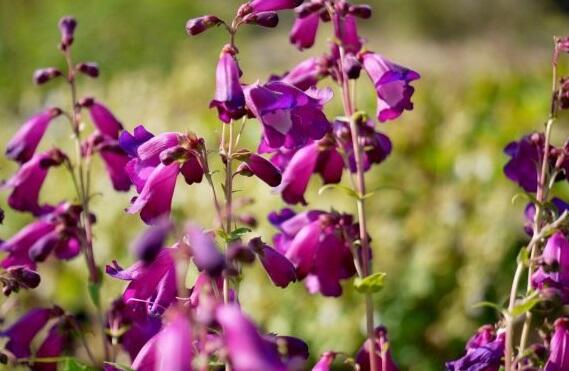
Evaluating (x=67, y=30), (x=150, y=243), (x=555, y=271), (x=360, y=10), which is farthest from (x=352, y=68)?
(x=150, y=243)

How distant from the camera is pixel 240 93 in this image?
1869mm

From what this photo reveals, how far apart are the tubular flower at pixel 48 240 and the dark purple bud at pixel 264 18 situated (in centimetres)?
69

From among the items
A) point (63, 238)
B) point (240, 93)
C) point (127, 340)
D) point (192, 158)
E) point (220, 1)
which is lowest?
point (220, 1)

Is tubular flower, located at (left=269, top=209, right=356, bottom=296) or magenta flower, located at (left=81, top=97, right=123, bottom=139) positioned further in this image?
magenta flower, located at (left=81, top=97, right=123, bottom=139)

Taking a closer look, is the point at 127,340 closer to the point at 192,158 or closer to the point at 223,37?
the point at 192,158

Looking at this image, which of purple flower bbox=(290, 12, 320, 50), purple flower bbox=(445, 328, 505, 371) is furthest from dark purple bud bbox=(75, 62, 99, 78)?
purple flower bbox=(445, 328, 505, 371)

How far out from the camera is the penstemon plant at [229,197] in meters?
1.74

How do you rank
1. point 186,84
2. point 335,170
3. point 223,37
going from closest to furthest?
point 335,170 < point 186,84 < point 223,37

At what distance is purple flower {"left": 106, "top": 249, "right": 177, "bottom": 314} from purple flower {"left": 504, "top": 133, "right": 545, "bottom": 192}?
919 mm

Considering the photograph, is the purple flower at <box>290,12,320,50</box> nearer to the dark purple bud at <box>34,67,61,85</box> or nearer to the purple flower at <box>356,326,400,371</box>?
the dark purple bud at <box>34,67,61,85</box>

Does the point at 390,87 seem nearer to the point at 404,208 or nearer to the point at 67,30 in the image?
the point at 67,30

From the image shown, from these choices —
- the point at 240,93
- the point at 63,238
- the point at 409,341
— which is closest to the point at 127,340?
the point at 63,238

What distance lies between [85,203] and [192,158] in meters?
0.61

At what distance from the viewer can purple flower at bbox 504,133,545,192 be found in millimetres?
2320
